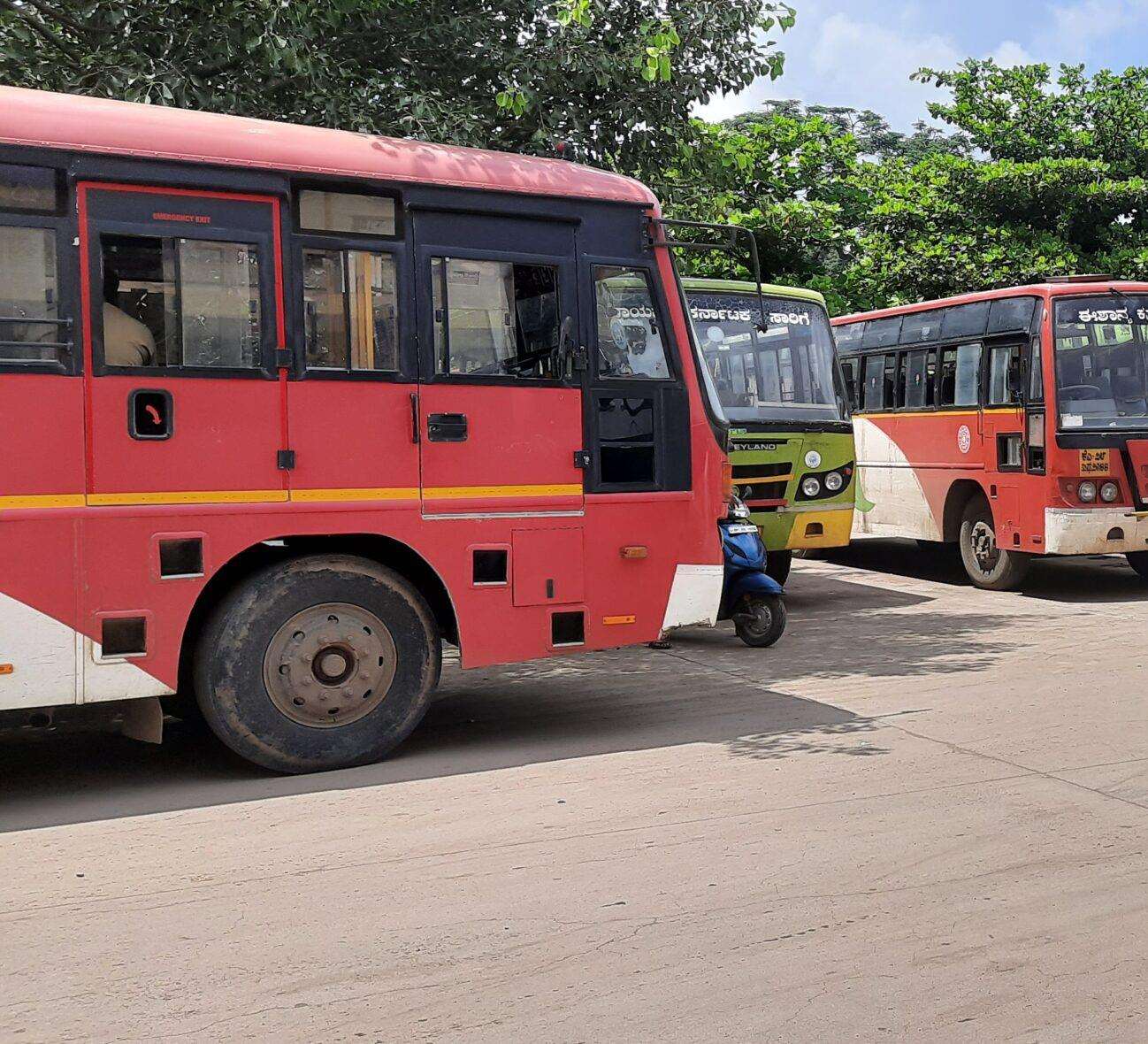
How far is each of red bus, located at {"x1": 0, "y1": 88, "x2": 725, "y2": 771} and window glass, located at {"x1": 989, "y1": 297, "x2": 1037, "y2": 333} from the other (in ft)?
23.6

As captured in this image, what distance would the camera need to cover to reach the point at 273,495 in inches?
262

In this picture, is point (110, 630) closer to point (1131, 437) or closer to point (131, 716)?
point (131, 716)

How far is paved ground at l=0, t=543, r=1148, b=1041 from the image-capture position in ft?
13.0

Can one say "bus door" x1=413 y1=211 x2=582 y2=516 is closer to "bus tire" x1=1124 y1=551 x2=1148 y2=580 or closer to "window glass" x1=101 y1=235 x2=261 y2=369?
"window glass" x1=101 y1=235 x2=261 y2=369

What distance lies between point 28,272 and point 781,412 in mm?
8374

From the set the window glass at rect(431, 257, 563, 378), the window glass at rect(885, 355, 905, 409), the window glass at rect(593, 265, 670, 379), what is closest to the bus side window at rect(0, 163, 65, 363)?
the window glass at rect(431, 257, 563, 378)

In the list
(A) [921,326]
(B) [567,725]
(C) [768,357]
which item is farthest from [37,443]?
(A) [921,326]

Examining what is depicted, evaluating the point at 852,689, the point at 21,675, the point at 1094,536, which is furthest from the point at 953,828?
the point at 1094,536

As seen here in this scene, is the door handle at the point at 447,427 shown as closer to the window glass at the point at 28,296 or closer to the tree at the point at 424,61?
the window glass at the point at 28,296

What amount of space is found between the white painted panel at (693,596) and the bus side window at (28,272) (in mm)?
3378

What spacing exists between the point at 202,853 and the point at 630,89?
269 inches

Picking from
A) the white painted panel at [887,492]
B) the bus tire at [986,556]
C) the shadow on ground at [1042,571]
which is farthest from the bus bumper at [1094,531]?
the white painted panel at [887,492]

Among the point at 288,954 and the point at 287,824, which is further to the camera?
the point at 287,824

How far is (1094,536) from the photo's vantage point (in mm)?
13234
